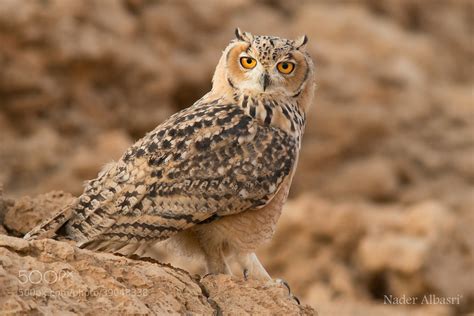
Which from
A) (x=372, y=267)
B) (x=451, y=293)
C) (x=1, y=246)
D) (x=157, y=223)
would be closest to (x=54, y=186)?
(x=372, y=267)

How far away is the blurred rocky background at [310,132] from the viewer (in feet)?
34.9

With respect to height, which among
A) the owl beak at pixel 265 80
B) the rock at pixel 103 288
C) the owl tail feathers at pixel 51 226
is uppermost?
the owl beak at pixel 265 80

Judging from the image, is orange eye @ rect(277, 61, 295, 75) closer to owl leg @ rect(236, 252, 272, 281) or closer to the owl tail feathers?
owl leg @ rect(236, 252, 272, 281)

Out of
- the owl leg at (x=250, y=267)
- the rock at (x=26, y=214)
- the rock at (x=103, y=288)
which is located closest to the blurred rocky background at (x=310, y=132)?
the owl leg at (x=250, y=267)

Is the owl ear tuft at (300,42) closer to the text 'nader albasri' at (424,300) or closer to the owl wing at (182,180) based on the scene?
the owl wing at (182,180)

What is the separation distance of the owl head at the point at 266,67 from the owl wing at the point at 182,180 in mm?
288

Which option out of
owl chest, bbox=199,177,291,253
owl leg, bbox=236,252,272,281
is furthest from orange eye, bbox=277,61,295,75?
owl leg, bbox=236,252,272,281

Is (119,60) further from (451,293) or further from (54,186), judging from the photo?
(451,293)

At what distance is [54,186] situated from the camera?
35.4 feet

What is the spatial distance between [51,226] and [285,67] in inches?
66.8

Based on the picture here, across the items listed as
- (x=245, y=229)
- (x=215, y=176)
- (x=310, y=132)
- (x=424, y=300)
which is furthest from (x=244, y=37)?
(x=310, y=132)

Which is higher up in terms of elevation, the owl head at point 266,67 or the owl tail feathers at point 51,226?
the owl head at point 266,67

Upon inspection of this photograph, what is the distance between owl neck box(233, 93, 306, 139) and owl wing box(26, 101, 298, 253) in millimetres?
98

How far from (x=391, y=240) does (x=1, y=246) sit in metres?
6.94
